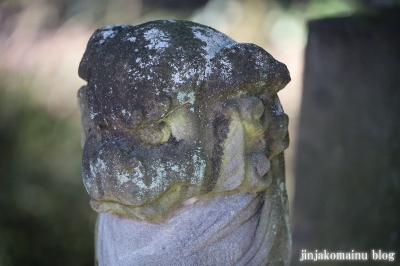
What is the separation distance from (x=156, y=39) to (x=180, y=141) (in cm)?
21

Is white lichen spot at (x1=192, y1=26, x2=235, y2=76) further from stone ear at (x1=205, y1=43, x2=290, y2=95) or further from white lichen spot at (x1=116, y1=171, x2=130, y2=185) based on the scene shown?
white lichen spot at (x1=116, y1=171, x2=130, y2=185)

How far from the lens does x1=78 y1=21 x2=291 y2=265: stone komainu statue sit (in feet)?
3.22

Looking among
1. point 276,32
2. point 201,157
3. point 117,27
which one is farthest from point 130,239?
point 276,32

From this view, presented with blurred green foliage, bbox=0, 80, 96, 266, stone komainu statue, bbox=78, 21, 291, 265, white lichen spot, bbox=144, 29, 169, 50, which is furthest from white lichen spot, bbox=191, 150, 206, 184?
blurred green foliage, bbox=0, 80, 96, 266

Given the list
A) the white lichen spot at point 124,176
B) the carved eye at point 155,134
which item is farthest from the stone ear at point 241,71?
the white lichen spot at point 124,176

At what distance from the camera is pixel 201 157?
102 cm

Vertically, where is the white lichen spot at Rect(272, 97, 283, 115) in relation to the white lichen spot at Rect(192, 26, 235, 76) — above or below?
below

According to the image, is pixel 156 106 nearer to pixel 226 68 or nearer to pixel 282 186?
pixel 226 68

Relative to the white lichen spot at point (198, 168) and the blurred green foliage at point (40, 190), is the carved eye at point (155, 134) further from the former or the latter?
the blurred green foliage at point (40, 190)

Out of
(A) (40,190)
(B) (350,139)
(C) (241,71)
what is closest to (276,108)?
(C) (241,71)

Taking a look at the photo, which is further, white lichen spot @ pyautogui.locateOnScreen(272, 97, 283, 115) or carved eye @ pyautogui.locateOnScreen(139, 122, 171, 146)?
white lichen spot @ pyautogui.locateOnScreen(272, 97, 283, 115)

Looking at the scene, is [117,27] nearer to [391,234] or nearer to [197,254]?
[197,254]

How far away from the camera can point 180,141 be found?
101 centimetres

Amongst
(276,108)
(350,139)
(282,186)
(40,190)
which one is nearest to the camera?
(276,108)
